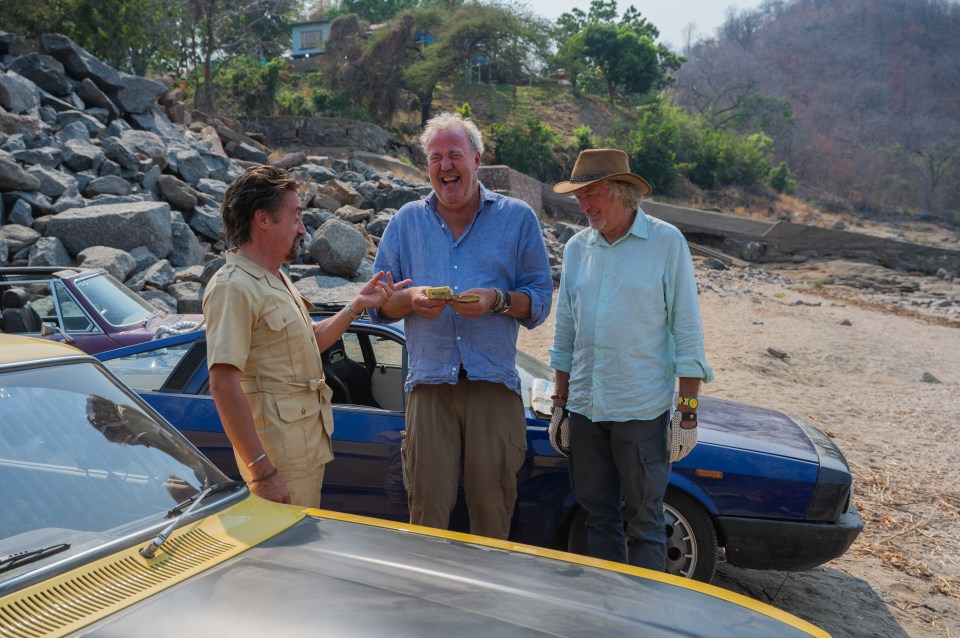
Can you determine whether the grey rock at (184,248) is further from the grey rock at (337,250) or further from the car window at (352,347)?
the car window at (352,347)

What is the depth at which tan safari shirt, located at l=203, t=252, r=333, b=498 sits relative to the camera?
8.37ft

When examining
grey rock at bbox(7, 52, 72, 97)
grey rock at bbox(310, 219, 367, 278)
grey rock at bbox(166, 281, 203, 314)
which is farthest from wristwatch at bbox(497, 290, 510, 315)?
grey rock at bbox(7, 52, 72, 97)

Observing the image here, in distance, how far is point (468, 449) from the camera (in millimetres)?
3166

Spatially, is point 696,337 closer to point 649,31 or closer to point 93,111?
point 93,111

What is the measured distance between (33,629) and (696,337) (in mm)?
2367

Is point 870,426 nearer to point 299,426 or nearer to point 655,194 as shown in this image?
point 299,426

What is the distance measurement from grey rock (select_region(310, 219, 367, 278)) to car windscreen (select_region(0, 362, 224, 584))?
993 centimetres

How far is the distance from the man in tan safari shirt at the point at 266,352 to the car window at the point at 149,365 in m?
1.48

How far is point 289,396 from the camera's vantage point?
8.96 feet

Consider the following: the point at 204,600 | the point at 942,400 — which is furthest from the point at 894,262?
the point at 204,600

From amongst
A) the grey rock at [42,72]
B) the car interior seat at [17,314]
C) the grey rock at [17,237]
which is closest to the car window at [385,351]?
the car interior seat at [17,314]

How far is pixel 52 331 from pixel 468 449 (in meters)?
4.86

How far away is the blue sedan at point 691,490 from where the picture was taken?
3.55 meters

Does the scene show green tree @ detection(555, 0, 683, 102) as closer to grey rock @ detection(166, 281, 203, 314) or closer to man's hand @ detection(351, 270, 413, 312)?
grey rock @ detection(166, 281, 203, 314)
